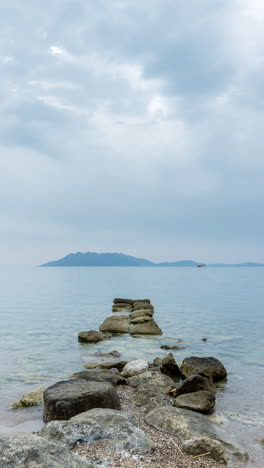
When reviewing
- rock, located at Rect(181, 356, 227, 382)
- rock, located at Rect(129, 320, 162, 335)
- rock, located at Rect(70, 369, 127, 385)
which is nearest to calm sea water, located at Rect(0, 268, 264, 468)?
rock, located at Rect(181, 356, 227, 382)

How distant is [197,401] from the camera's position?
42.7ft

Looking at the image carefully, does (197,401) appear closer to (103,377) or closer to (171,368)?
(103,377)

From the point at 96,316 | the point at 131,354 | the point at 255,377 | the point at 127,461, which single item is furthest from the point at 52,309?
the point at 127,461

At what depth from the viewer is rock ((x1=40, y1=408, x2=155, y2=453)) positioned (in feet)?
29.2

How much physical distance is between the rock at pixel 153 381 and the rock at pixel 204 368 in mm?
2004

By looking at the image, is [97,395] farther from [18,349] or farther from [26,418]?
[18,349]

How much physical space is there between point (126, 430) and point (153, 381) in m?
5.94

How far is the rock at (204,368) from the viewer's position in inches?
666

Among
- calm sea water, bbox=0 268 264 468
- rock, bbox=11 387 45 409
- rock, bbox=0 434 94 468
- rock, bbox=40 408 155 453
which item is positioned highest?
rock, bbox=0 434 94 468

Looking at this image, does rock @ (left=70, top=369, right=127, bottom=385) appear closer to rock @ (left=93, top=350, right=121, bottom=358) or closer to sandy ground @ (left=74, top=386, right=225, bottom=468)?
sandy ground @ (left=74, top=386, right=225, bottom=468)

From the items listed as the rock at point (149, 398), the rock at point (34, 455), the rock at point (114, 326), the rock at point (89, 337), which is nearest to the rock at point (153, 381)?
the rock at point (149, 398)

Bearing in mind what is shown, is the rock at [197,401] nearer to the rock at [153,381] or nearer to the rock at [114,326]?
the rock at [153,381]

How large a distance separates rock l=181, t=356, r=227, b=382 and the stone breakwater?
2.11 m

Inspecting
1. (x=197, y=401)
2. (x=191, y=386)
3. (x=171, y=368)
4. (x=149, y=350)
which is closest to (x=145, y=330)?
(x=149, y=350)
